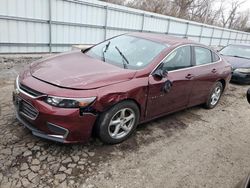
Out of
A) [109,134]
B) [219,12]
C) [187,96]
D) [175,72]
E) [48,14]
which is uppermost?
[219,12]

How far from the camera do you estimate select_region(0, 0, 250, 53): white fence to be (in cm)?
767

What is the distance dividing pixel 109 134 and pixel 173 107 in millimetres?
1454

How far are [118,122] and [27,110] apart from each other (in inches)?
47.7

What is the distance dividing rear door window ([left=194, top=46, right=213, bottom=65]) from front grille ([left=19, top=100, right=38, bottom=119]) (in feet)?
10.1

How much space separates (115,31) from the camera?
11.0 meters

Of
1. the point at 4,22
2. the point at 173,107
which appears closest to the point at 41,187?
the point at 173,107

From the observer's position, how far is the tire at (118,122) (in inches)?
116

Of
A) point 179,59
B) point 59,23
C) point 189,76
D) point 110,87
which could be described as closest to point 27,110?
point 110,87

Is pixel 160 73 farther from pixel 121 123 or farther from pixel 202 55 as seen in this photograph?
pixel 202 55

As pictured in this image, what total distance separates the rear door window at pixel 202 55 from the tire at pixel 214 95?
65 cm

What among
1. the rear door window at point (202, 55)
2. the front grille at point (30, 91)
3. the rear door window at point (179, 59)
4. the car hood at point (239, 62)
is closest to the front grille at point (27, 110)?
the front grille at point (30, 91)

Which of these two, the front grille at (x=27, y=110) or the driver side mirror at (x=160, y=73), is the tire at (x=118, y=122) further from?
the front grille at (x=27, y=110)

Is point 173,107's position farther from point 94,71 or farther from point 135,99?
point 94,71

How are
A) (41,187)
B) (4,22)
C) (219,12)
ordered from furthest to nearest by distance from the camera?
(219,12) → (4,22) → (41,187)
